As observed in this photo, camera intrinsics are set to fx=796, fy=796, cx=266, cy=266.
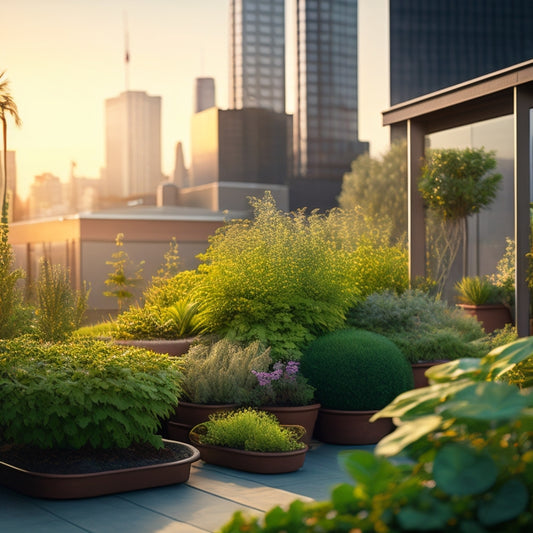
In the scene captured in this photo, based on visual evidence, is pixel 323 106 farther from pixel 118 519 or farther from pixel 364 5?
pixel 118 519

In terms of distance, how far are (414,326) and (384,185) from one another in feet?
96.1

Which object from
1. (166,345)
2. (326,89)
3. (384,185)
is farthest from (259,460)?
(326,89)

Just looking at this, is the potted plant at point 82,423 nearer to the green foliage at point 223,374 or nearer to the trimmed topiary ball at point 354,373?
the green foliage at point 223,374

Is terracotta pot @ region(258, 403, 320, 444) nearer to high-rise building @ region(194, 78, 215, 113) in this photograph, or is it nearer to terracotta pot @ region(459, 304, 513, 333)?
terracotta pot @ region(459, 304, 513, 333)

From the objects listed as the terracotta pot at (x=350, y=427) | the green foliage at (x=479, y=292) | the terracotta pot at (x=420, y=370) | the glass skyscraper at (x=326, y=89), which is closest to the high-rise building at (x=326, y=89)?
the glass skyscraper at (x=326, y=89)

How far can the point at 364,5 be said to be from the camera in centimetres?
8394

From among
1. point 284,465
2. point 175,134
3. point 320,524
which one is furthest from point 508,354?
point 175,134

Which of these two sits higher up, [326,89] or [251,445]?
[326,89]

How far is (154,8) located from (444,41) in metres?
32.4

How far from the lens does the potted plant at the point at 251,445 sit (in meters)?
5.87

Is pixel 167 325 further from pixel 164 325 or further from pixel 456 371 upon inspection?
pixel 456 371

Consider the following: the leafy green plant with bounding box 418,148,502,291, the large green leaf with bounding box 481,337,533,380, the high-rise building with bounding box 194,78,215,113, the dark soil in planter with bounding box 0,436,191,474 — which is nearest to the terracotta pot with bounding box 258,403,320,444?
the dark soil in planter with bounding box 0,436,191,474

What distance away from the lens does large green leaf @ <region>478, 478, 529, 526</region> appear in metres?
1.37

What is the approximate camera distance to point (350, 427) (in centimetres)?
710
